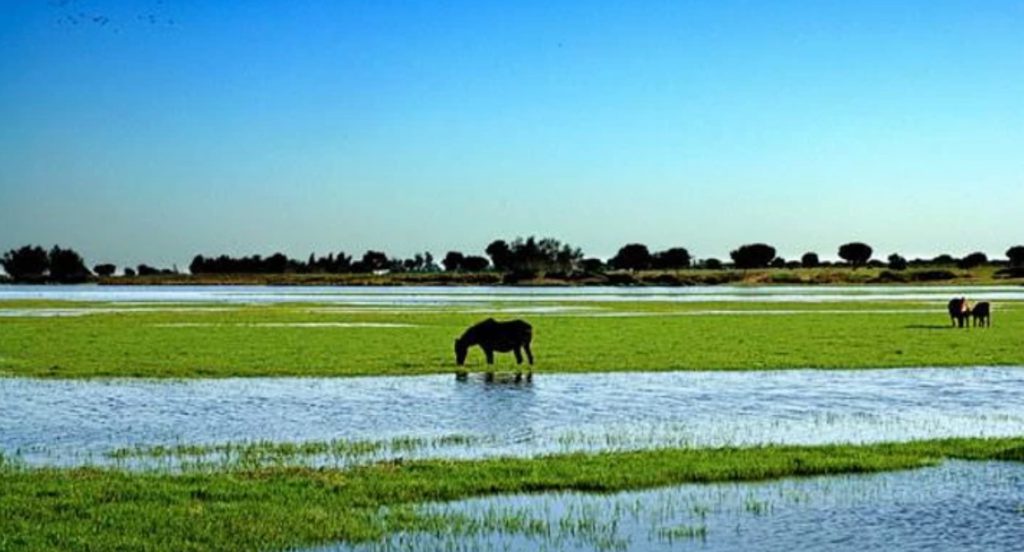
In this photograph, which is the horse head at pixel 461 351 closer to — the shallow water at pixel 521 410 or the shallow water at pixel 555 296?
the shallow water at pixel 521 410

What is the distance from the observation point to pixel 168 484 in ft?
54.5

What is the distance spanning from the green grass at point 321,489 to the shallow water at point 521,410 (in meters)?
1.75

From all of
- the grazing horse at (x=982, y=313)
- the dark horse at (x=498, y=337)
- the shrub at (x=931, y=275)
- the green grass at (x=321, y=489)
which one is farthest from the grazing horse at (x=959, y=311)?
the shrub at (x=931, y=275)

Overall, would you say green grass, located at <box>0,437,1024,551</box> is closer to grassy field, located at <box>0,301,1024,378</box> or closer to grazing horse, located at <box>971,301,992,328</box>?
grassy field, located at <box>0,301,1024,378</box>

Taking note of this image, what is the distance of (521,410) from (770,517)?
36.2 ft

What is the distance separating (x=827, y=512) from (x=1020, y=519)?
2.17 m

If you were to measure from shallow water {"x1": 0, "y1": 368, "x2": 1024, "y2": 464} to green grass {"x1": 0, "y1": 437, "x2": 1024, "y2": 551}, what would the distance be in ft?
5.73

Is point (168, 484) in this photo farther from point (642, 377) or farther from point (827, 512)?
point (642, 377)

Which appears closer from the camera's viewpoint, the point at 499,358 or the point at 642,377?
the point at 642,377

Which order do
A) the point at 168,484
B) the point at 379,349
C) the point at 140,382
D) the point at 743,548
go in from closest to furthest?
1. the point at 743,548
2. the point at 168,484
3. the point at 140,382
4. the point at 379,349

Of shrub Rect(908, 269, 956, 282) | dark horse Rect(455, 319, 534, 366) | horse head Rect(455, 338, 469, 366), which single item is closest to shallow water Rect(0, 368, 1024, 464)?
dark horse Rect(455, 319, 534, 366)

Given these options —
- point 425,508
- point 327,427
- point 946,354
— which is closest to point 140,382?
point 327,427

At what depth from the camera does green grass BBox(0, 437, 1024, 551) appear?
1390 cm

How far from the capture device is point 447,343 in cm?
4588
